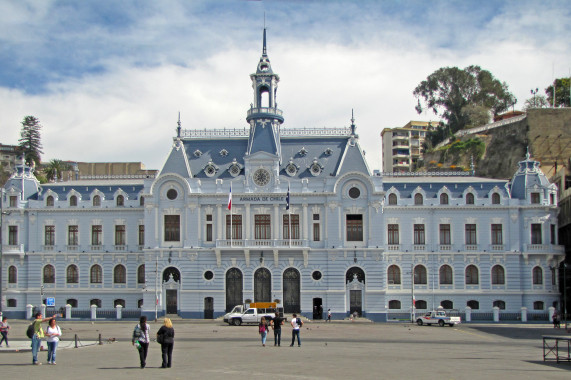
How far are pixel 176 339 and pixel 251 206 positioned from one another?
89.9 ft

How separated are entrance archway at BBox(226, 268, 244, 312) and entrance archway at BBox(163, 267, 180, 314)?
188 inches

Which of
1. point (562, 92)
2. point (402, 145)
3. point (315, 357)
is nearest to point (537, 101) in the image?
point (562, 92)

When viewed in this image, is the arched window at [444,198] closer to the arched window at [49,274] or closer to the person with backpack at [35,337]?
the arched window at [49,274]

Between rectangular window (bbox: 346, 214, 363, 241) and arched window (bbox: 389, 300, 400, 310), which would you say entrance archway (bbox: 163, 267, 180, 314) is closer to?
rectangular window (bbox: 346, 214, 363, 241)

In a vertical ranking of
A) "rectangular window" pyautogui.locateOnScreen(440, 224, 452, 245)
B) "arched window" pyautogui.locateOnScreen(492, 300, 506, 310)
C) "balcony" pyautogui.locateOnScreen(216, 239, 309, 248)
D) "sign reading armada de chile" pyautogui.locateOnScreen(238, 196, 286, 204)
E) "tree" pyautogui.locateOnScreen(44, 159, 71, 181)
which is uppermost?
"tree" pyautogui.locateOnScreen(44, 159, 71, 181)

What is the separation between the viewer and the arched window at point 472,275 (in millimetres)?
75562

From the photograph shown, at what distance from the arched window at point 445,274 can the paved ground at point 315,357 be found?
19.7m

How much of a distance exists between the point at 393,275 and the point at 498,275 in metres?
10.1

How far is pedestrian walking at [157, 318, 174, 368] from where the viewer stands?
29.6m

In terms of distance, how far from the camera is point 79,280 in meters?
77.2

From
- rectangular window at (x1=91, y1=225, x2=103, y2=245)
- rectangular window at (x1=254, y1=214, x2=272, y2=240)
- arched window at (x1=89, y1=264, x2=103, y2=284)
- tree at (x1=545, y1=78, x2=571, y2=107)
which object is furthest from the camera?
tree at (x1=545, y1=78, x2=571, y2=107)

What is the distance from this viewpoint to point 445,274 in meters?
75.9

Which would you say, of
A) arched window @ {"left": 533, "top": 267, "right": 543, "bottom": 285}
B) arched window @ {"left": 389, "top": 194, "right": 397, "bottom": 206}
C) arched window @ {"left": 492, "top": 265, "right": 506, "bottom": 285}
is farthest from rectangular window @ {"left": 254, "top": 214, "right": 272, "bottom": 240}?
arched window @ {"left": 533, "top": 267, "right": 543, "bottom": 285}

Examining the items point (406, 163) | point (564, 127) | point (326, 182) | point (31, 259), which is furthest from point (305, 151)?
point (406, 163)
